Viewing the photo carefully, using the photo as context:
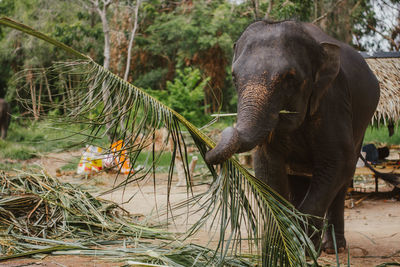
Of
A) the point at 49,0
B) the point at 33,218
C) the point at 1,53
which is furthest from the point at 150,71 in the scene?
the point at 33,218

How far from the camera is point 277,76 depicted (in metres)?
3.45

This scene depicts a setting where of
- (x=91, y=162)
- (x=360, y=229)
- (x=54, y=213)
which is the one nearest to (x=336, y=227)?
(x=360, y=229)

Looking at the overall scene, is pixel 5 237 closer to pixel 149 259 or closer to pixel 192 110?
pixel 149 259

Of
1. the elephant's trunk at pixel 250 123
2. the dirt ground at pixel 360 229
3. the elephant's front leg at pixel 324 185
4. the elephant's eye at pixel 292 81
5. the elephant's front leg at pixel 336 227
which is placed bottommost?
the dirt ground at pixel 360 229

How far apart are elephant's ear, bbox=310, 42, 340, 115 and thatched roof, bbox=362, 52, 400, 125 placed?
15.3ft

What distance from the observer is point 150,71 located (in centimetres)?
2314

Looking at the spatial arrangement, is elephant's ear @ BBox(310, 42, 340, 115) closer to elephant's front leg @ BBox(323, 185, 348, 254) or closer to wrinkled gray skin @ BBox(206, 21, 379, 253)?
wrinkled gray skin @ BBox(206, 21, 379, 253)

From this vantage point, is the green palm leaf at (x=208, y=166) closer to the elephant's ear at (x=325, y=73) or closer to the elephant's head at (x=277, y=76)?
the elephant's head at (x=277, y=76)

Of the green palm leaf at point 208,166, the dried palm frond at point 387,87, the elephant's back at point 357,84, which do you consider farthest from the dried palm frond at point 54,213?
the dried palm frond at point 387,87

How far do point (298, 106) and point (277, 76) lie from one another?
342mm

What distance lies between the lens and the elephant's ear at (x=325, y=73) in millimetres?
3812

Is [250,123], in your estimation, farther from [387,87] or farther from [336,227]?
[387,87]

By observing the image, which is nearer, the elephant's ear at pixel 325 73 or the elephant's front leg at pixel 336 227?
the elephant's ear at pixel 325 73

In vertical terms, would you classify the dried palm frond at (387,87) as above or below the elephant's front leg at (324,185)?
above
